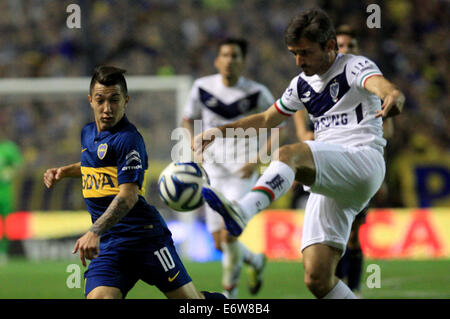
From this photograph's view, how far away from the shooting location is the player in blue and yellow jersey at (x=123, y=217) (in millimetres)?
4047

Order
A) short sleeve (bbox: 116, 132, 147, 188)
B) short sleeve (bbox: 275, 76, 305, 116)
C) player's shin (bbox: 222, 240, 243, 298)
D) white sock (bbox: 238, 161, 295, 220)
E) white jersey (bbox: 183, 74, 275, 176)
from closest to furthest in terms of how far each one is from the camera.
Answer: white sock (bbox: 238, 161, 295, 220) < short sleeve (bbox: 116, 132, 147, 188) < short sleeve (bbox: 275, 76, 305, 116) < player's shin (bbox: 222, 240, 243, 298) < white jersey (bbox: 183, 74, 275, 176)

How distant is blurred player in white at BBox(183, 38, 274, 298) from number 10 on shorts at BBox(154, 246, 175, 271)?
2.95 metres

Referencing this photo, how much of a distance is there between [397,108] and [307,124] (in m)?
2.96

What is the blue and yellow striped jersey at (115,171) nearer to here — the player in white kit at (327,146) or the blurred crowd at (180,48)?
the player in white kit at (327,146)

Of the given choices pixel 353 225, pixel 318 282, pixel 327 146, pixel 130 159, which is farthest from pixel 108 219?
pixel 353 225

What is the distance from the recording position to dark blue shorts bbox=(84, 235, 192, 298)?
4.08 m

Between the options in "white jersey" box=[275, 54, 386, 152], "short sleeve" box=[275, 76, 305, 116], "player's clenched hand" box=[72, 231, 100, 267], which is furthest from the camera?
"short sleeve" box=[275, 76, 305, 116]

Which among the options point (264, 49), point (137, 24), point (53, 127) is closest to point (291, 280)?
point (53, 127)

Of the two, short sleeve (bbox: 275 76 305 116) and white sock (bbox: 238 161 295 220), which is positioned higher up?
short sleeve (bbox: 275 76 305 116)

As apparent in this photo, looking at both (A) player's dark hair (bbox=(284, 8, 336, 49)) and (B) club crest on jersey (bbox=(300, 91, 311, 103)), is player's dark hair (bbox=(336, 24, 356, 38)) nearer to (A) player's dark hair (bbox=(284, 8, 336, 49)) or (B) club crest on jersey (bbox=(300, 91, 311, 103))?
(B) club crest on jersey (bbox=(300, 91, 311, 103))

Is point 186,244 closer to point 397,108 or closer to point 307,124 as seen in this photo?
point 307,124

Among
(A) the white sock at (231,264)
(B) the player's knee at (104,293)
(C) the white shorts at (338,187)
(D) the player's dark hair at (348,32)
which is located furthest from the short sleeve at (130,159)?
(A) the white sock at (231,264)

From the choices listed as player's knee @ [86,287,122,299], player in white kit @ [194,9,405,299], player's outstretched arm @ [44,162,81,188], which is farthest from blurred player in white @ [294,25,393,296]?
player's knee @ [86,287,122,299]

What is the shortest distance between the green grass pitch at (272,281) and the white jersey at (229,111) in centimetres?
137
